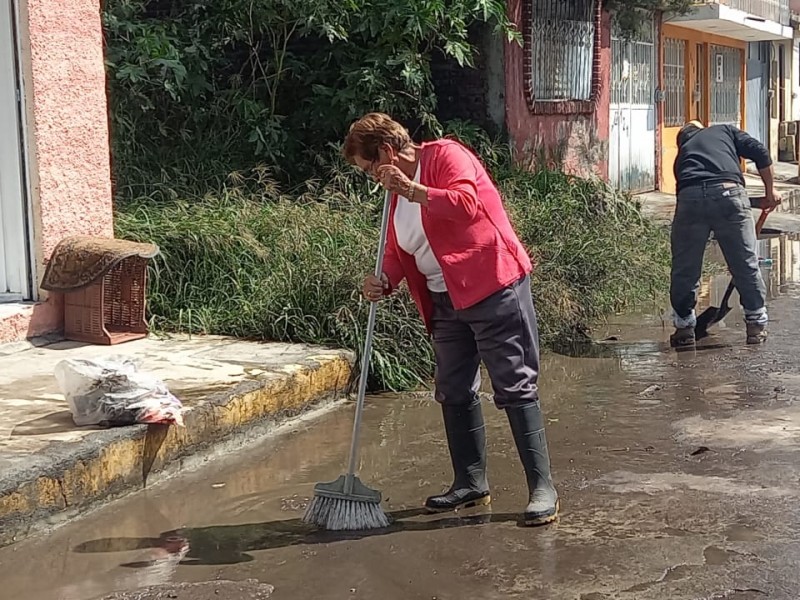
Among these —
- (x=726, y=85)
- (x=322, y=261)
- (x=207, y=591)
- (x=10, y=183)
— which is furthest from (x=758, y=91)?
(x=207, y=591)

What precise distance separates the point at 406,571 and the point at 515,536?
1.70ft

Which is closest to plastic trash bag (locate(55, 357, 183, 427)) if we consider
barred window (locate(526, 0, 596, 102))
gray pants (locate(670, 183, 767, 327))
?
gray pants (locate(670, 183, 767, 327))

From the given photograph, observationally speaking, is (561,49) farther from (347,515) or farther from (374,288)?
(347,515)

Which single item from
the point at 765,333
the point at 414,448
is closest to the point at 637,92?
the point at 765,333

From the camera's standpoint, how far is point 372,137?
168 inches

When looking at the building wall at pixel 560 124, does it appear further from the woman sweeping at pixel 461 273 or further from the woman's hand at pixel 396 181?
the woman's hand at pixel 396 181

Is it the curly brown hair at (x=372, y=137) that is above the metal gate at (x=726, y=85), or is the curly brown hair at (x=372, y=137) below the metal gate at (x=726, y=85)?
below

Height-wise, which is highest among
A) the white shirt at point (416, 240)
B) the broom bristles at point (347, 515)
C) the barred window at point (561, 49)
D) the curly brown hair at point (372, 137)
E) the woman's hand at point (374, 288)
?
the barred window at point (561, 49)

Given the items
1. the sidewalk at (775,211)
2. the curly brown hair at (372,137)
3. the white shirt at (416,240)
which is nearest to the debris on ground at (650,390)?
the white shirt at (416,240)

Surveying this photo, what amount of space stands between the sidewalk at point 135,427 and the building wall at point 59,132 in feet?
1.83

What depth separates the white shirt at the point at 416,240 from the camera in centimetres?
439

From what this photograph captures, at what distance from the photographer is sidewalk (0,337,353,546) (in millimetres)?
4348

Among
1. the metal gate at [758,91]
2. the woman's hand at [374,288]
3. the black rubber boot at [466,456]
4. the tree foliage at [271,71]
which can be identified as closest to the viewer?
the woman's hand at [374,288]

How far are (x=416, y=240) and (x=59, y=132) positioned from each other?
10.0 ft
